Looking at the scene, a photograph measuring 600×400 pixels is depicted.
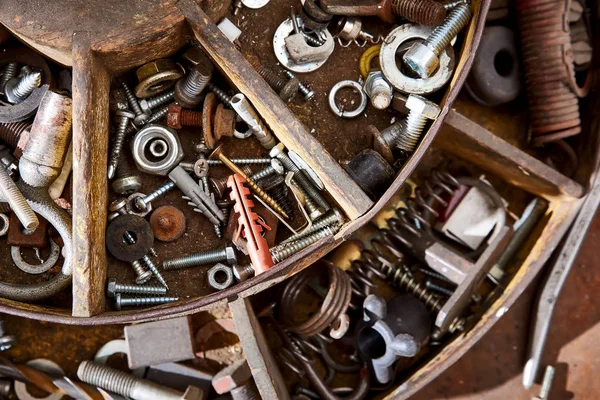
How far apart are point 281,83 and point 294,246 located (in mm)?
658

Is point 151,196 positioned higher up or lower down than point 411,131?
lower down

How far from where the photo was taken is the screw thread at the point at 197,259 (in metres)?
2.57

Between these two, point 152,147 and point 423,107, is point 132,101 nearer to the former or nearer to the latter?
point 152,147

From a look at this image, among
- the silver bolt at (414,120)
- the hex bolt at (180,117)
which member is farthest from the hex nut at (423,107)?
the hex bolt at (180,117)

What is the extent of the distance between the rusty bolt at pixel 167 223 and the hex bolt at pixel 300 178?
18.0 inches

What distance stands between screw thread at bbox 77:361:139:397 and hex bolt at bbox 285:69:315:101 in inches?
54.3

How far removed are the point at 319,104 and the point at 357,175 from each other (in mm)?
405

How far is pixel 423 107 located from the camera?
2.38 m

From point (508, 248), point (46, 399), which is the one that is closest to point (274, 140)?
point (508, 248)

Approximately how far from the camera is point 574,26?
9.88 ft

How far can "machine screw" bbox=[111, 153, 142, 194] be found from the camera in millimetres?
2549

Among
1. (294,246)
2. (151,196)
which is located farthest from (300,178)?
(151,196)

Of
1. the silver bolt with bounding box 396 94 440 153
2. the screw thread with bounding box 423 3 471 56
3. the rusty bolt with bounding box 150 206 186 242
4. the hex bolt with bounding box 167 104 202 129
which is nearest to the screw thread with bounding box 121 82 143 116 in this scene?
the hex bolt with bounding box 167 104 202 129

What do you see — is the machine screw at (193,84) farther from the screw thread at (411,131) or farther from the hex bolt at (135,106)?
the screw thread at (411,131)
